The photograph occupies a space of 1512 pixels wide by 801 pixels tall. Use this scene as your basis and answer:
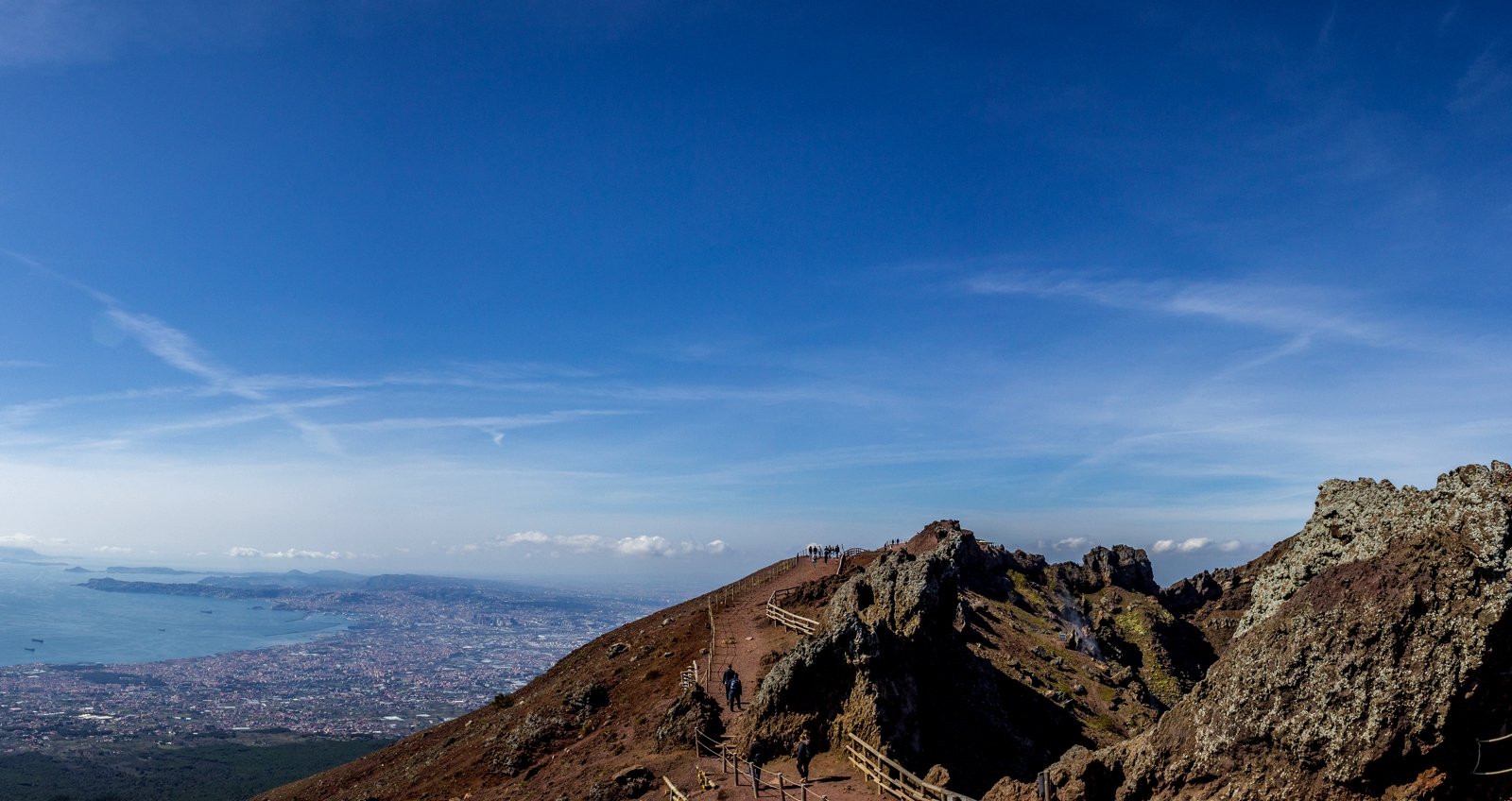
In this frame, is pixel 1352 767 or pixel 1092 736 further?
pixel 1092 736

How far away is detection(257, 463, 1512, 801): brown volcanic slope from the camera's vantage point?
40.2 ft

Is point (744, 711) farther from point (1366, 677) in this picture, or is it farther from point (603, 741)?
point (1366, 677)

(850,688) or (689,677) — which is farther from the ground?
(850,688)

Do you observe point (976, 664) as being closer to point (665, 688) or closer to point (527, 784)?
point (665, 688)

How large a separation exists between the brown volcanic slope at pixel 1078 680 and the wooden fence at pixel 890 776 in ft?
1.81

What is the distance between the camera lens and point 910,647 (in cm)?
3161

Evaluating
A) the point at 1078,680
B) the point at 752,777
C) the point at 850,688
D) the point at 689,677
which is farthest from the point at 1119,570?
the point at 752,777

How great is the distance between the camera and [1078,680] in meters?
44.9

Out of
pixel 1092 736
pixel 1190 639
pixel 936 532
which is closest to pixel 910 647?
pixel 1092 736

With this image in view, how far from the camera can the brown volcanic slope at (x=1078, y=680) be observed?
1227cm

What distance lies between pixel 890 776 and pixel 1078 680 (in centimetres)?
2572

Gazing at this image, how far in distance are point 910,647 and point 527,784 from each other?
18837 mm

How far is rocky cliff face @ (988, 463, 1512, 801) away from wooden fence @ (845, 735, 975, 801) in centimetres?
547

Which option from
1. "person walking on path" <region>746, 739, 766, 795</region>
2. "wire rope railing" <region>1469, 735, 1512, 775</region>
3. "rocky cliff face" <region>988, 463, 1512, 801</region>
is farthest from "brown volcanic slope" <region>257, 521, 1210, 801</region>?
"wire rope railing" <region>1469, 735, 1512, 775</region>
